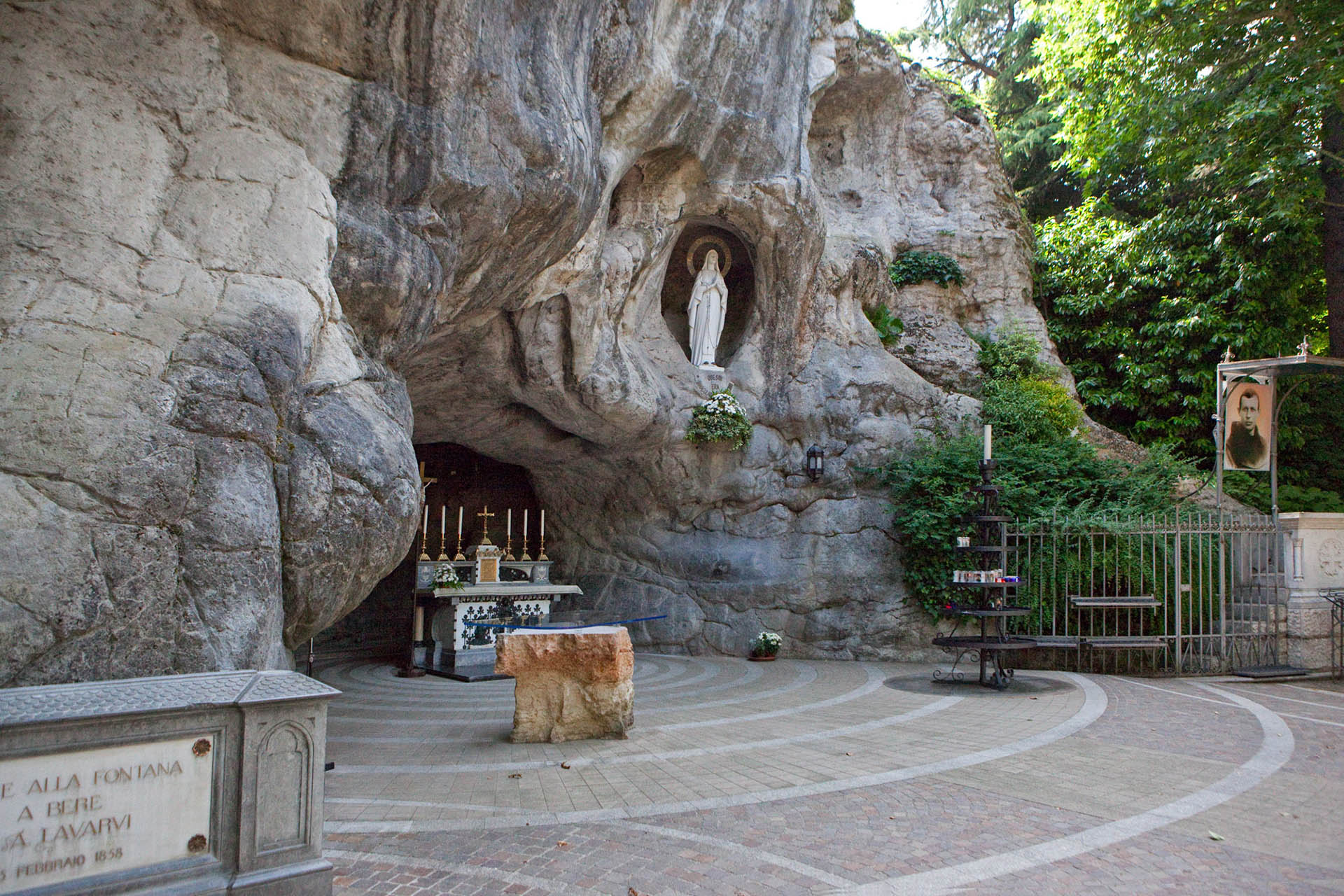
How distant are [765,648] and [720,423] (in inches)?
138

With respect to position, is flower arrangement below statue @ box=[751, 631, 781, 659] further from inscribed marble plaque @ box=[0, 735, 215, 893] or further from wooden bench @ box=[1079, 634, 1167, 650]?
inscribed marble plaque @ box=[0, 735, 215, 893]

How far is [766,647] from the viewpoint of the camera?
473 inches

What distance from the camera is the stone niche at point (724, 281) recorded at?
14.1 meters

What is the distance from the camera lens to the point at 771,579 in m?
12.7

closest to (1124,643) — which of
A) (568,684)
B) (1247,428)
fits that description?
(1247,428)

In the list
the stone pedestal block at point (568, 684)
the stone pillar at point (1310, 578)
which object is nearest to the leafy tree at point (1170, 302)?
the stone pillar at point (1310, 578)

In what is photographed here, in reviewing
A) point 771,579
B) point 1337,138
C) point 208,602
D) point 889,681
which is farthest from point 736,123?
point 1337,138

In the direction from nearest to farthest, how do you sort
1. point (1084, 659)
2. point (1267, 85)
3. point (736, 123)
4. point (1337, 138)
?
point (1084, 659) → point (736, 123) → point (1267, 85) → point (1337, 138)

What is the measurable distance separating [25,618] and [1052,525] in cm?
1087

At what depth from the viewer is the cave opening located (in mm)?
14578

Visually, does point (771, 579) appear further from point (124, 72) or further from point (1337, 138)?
point (1337, 138)

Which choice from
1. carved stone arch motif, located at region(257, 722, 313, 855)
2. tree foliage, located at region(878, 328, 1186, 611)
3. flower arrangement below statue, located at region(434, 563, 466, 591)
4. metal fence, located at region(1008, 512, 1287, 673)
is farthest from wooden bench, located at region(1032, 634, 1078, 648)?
carved stone arch motif, located at region(257, 722, 313, 855)

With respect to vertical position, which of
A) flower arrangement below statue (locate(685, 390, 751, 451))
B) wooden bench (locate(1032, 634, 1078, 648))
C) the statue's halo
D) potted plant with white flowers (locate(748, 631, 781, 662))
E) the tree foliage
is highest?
the statue's halo

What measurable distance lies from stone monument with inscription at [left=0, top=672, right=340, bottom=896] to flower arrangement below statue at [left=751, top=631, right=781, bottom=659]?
29.9ft
